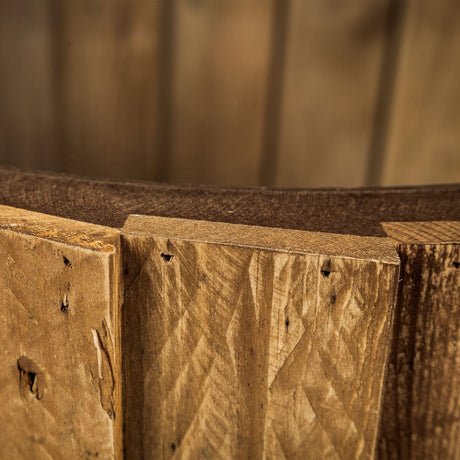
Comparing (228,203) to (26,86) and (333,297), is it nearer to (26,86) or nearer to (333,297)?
(333,297)

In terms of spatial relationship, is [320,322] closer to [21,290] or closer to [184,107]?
[21,290]

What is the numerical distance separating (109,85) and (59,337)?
859 mm

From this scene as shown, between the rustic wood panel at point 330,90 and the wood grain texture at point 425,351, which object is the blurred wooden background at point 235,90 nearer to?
the rustic wood panel at point 330,90

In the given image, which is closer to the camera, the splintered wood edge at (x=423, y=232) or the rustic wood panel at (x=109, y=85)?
the splintered wood edge at (x=423, y=232)

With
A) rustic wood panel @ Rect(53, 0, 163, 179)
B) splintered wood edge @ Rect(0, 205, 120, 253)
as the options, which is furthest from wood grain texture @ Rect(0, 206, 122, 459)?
rustic wood panel @ Rect(53, 0, 163, 179)

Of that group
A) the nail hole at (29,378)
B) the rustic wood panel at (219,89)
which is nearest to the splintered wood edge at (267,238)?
the nail hole at (29,378)

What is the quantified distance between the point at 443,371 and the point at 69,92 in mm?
992

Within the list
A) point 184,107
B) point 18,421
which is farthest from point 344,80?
point 18,421

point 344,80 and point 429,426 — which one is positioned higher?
point 344,80

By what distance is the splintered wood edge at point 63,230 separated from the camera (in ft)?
1.15

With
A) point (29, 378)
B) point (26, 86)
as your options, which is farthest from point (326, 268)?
point (26, 86)

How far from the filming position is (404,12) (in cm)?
102

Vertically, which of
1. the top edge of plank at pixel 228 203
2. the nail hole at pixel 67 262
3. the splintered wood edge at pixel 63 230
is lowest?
the nail hole at pixel 67 262

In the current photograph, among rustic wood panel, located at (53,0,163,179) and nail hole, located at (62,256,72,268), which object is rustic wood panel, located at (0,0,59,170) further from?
nail hole, located at (62,256,72,268)
